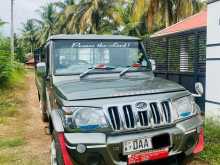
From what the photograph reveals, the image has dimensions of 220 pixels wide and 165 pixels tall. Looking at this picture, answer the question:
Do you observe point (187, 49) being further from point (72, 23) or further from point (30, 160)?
point (72, 23)

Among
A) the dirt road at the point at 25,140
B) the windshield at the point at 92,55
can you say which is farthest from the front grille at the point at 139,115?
the dirt road at the point at 25,140

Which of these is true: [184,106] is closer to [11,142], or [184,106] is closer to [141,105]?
[141,105]

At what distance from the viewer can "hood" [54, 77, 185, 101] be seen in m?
3.62

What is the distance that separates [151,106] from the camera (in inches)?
141

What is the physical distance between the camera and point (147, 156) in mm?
3492

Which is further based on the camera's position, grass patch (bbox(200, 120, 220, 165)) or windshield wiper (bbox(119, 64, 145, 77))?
grass patch (bbox(200, 120, 220, 165))

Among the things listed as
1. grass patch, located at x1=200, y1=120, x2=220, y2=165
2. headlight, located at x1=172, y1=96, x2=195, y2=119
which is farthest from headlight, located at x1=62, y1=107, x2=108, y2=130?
grass patch, located at x1=200, y1=120, x2=220, y2=165

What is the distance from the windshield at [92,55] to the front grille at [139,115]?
1.54m

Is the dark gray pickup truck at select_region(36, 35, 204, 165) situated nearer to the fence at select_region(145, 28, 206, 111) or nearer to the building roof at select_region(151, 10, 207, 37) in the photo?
the fence at select_region(145, 28, 206, 111)

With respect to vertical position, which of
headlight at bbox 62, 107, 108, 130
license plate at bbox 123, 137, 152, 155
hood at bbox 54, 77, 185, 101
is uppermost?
hood at bbox 54, 77, 185, 101

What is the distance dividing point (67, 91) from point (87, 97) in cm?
39

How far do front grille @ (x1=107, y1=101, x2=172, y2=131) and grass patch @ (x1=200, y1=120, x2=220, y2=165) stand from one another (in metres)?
1.69

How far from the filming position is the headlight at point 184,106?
3.69 m

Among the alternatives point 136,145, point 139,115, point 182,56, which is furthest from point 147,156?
point 182,56
